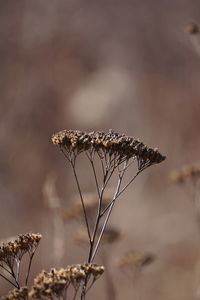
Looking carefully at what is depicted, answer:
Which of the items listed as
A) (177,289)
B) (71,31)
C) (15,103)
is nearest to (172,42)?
(71,31)

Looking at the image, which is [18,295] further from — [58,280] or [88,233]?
[88,233]

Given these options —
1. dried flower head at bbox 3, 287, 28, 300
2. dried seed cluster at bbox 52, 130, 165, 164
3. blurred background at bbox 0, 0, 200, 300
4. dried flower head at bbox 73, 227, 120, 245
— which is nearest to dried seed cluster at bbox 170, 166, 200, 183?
dried flower head at bbox 73, 227, 120, 245

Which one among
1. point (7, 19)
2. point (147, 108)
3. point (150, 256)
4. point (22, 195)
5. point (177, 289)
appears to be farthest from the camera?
point (7, 19)

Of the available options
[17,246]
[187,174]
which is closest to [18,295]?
[17,246]

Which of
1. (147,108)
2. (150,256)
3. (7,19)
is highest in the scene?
(7,19)

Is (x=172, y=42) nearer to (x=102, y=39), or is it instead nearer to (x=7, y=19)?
(x=102, y=39)

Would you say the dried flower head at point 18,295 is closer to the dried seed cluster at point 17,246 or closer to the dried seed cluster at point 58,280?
the dried seed cluster at point 58,280

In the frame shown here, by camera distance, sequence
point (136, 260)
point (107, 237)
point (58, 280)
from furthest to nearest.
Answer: point (107, 237), point (136, 260), point (58, 280)
